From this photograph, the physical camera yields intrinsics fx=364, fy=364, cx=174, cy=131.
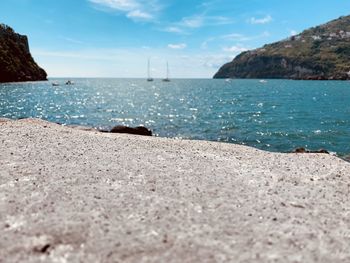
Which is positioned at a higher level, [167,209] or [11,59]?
[11,59]

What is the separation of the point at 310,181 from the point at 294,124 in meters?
36.6

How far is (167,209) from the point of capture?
10953 mm

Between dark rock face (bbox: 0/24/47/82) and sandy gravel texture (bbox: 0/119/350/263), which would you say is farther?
dark rock face (bbox: 0/24/47/82)

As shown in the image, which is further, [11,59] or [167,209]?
[11,59]

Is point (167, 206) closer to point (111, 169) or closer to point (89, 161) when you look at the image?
point (111, 169)

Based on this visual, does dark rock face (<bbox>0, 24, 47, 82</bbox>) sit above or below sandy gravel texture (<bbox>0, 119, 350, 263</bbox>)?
above

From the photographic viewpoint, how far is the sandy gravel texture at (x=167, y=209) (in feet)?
28.2

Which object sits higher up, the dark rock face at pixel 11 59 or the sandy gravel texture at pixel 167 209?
the dark rock face at pixel 11 59

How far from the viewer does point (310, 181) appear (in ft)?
49.4

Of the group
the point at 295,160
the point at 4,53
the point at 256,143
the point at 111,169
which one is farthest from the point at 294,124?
the point at 4,53

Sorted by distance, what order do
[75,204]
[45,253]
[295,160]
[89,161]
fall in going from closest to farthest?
[45,253], [75,204], [89,161], [295,160]

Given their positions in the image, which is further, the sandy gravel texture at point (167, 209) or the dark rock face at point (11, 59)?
the dark rock face at point (11, 59)

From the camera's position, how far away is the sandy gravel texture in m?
8.59

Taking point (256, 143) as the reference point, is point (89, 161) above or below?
above
